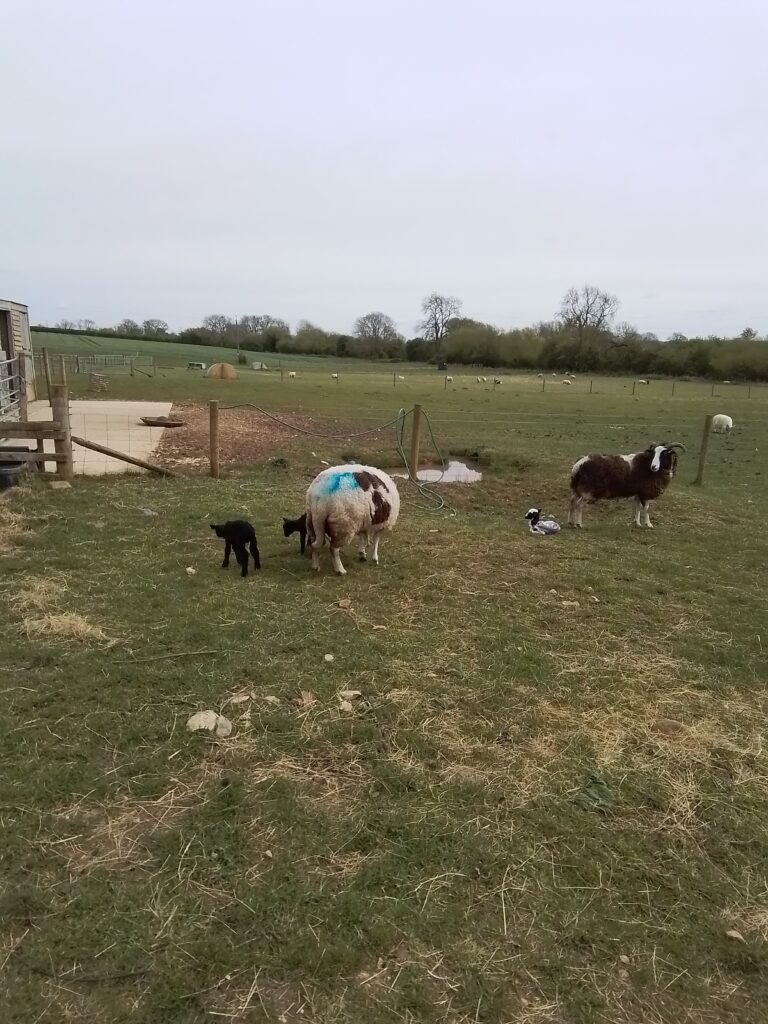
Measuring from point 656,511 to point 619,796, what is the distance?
7651mm

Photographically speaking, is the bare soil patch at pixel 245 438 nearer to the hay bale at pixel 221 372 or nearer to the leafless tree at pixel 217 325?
the hay bale at pixel 221 372

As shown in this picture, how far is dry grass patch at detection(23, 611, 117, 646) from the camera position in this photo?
4.93m

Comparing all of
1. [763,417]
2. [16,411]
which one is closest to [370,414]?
[16,411]

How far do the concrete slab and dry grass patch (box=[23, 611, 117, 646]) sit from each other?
6.30 metres

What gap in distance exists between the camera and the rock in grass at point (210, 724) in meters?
3.83

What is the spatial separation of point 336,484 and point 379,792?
11.4 ft

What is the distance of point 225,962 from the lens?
8.03ft

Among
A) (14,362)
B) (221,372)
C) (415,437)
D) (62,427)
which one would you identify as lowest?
(415,437)

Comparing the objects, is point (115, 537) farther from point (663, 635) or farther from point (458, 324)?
point (458, 324)

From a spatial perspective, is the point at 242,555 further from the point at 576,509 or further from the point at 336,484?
the point at 576,509

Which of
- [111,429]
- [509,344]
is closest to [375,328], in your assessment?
[509,344]

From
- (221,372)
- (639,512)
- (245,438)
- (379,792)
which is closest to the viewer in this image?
(379,792)

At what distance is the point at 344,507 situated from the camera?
636 centimetres

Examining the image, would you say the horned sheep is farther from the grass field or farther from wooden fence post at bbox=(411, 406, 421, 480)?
wooden fence post at bbox=(411, 406, 421, 480)
